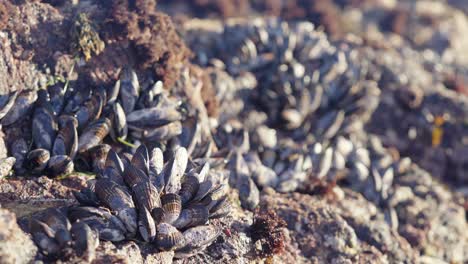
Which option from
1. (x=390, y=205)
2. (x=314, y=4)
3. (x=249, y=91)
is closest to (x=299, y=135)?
(x=249, y=91)

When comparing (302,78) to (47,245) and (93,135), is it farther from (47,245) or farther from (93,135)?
(47,245)

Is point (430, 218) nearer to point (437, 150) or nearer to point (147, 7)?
point (437, 150)

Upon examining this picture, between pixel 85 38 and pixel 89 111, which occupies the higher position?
pixel 85 38

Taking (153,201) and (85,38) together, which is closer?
(153,201)

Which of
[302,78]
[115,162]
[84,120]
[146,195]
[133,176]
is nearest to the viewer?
[146,195]

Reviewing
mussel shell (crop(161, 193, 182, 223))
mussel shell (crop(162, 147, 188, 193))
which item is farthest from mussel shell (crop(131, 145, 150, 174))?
mussel shell (crop(161, 193, 182, 223))

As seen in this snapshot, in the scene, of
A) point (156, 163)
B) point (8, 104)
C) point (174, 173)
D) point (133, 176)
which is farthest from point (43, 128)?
point (174, 173)
